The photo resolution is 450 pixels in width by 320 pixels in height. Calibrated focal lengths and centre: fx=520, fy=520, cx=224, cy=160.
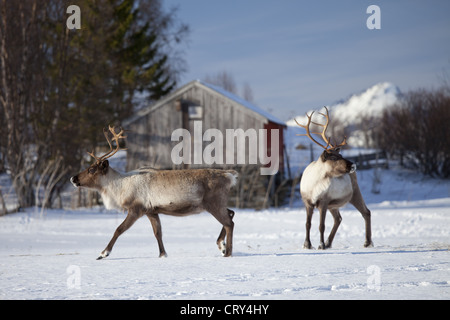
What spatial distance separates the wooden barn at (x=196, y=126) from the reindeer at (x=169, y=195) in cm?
1726

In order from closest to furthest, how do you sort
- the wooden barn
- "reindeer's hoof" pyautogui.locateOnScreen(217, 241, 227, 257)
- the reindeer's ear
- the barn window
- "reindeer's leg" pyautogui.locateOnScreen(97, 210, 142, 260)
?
"reindeer's leg" pyautogui.locateOnScreen(97, 210, 142, 260) → "reindeer's hoof" pyautogui.locateOnScreen(217, 241, 227, 257) → the reindeer's ear → the wooden barn → the barn window

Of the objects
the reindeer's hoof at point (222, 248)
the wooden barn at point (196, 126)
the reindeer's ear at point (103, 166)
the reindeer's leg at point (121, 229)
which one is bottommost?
the reindeer's hoof at point (222, 248)

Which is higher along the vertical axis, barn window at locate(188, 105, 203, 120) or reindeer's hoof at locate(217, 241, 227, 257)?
barn window at locate(188, 105, 203, 120)

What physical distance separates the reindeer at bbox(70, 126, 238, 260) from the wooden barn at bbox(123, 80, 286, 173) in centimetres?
1726

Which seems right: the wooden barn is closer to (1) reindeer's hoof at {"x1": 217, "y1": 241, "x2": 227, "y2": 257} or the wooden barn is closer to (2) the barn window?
(2) the barn window

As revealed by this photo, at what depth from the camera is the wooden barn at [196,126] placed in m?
26.0

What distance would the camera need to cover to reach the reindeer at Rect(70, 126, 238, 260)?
23.3ft

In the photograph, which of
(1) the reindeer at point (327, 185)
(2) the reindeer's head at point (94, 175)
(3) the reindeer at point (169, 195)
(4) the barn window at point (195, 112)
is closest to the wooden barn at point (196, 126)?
(4) the barn window at point (195, 112)

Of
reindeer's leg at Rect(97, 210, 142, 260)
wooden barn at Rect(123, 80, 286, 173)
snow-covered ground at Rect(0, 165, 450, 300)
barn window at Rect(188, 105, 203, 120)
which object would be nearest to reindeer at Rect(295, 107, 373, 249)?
snow-covered ground at Rect(0, 165, 450, 300)

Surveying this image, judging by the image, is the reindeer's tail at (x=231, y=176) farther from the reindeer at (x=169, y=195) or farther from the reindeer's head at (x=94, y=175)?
the reindeer's head at (x=94, y=175)

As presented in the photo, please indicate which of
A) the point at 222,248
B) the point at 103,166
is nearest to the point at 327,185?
the point at 222,248

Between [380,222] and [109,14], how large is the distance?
20.1 metres

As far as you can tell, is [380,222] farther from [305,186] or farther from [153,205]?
[153,205]

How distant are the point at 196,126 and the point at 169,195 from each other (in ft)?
65.9
